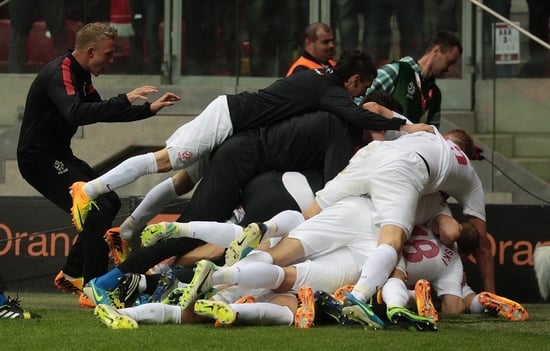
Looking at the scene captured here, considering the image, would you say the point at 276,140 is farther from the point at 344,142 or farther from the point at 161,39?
the point at 161,39

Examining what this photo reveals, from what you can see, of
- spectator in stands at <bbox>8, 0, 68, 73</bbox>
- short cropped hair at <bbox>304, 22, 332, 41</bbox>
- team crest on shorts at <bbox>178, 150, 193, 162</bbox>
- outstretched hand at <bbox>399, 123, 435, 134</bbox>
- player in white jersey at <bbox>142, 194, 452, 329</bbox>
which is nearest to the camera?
player in white jersey at <bbox>142, 194, 452, 329</bbox>

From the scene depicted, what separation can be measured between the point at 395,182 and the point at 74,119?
2010mm

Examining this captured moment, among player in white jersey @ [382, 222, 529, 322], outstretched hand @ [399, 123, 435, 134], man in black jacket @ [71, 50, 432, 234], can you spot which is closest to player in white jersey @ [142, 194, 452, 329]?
player in white jersey @ [382, 222, 529, 322]

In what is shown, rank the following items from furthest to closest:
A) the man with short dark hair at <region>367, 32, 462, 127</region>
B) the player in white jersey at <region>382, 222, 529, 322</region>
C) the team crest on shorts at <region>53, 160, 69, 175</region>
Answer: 1. the man with short dark hair at <region>367, 32, 462, 127</region>
2. the team crest on shorts at <region>53, 160, 69, 175</region>
3. the player in white jersey at <region>382, 222, 529, 322</region>

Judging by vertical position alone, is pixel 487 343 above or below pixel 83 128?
below

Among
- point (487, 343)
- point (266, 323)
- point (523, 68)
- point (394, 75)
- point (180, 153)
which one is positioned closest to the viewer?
point (487, 343)

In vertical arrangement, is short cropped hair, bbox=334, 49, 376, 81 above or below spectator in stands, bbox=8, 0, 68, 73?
below

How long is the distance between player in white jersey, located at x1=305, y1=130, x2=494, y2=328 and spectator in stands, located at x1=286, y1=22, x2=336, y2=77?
8.42 feet

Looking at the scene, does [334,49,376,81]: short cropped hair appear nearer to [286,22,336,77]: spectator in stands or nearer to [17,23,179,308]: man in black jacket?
[17,23,179,308]: man in black jacket

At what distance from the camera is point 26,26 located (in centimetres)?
1211

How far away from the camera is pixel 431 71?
9930 mm

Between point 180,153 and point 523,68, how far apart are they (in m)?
4.10

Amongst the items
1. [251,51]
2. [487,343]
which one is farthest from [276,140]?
[251,51]

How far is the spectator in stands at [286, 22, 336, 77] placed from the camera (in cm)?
1103
